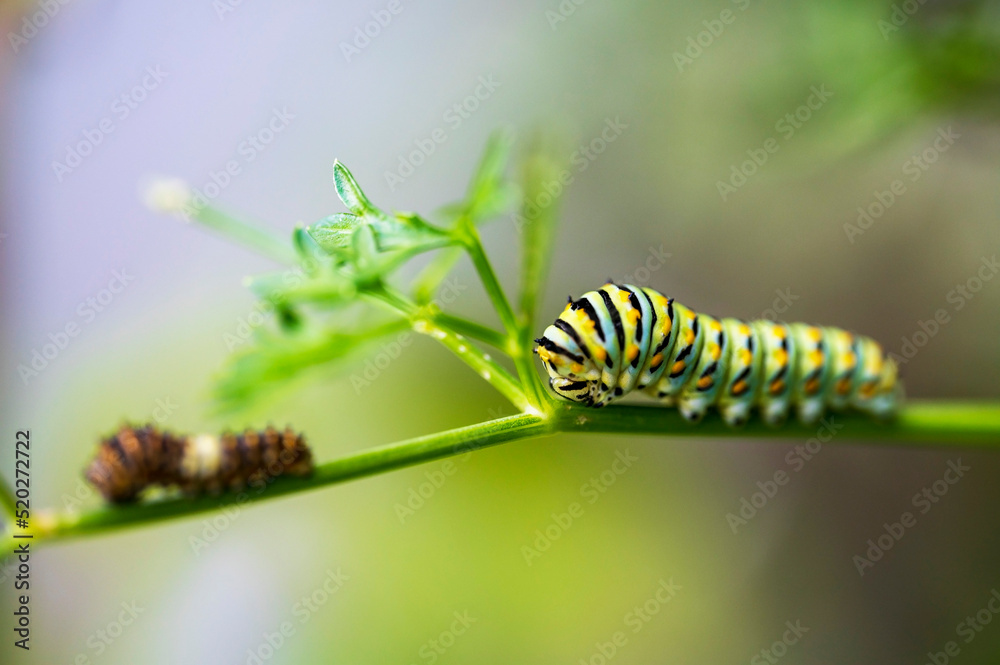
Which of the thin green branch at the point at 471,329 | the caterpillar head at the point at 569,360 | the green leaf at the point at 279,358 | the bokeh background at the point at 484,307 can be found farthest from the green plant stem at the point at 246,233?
the bokeh background at the point at 484,307

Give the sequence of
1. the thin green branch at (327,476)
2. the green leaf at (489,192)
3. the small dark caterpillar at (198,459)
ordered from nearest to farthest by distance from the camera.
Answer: the thin green branch at (327,476) → the small dark caterpillar at (198,459) → the green leaf at (489,192)

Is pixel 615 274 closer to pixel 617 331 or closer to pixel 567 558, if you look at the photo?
pixel 567 558

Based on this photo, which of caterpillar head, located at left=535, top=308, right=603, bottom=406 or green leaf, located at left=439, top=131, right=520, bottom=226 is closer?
green leaf, located at left=439, top=131, right=520, bottom=226

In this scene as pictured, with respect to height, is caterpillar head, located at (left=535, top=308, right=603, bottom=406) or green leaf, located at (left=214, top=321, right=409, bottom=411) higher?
green leaf, located at (left=214, top=321, right=409, bottom=411)

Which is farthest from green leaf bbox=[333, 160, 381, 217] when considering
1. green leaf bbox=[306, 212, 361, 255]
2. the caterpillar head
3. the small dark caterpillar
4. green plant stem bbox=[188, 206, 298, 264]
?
the caterpillar head

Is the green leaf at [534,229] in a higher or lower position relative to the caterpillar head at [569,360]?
higher

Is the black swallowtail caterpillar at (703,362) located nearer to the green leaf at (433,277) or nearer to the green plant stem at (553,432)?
the green plant stem at (553,432)

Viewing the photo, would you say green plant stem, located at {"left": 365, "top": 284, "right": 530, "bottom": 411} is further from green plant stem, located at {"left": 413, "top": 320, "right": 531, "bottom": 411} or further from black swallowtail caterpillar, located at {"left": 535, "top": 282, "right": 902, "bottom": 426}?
black swallowtail caterpillar, located at {"left": 535, "top": 282, "right": 902, "bottom": 426}
